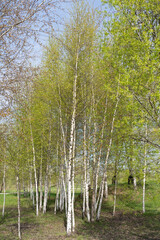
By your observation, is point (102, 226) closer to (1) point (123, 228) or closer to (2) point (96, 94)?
(1) point (123, 228)

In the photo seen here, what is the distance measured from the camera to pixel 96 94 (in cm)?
1175

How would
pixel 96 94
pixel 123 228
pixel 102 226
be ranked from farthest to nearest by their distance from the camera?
pixel 96 94 → pixel 102 226 → pixel 123 228

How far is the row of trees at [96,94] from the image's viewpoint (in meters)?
5.92

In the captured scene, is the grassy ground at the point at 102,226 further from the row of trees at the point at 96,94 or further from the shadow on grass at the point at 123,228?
the row of trees at the point at 96,94

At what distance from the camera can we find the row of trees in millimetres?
5918

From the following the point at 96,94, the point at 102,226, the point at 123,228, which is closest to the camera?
the point at 123,228

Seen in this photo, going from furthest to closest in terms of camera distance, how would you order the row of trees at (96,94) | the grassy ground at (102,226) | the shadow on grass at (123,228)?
the shadow on grass at (123,228)
the grassy ground at (102,226)
the row of trees at (96,94)

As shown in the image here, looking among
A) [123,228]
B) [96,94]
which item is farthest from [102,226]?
[96,94]

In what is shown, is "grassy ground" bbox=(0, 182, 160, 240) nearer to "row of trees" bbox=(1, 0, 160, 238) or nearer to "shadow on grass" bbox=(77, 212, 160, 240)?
"shadow on grass" bbox=(77, 212, 160, 240)

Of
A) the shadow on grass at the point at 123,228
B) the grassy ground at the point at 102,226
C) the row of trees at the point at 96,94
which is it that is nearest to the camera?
the row of trees at the point at 96,94

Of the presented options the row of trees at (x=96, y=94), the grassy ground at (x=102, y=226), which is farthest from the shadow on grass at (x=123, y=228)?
the row of trees at (x=96, y=94)

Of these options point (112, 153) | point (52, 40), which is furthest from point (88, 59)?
point (112, 153)

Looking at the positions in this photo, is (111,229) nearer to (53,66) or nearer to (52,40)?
(53,66)

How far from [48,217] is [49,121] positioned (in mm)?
5480
